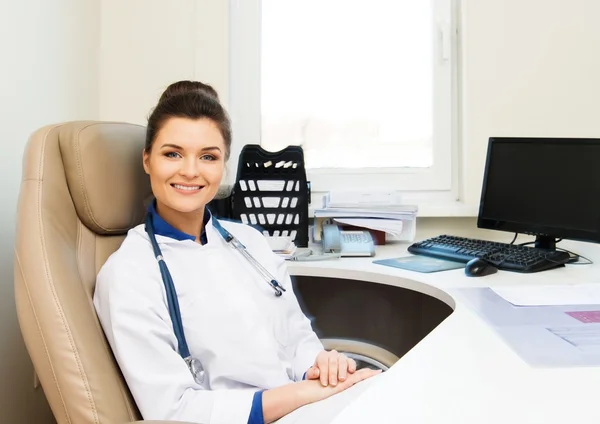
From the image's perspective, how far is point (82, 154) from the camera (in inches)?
36.7

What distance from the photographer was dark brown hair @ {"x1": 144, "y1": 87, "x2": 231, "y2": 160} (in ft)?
3.40

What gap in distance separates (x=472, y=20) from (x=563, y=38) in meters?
0.37

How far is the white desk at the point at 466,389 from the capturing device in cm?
55

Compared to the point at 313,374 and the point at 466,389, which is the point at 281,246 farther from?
the point at 466,389

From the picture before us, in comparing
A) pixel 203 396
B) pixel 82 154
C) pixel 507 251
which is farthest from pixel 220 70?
pixel 203 396

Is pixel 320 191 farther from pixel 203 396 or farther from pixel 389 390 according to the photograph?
pixel 389 390

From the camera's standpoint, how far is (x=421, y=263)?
1456 millimetres

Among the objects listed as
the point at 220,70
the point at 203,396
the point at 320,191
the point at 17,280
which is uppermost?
the point at 220,70

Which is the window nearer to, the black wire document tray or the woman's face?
the black wire document tray

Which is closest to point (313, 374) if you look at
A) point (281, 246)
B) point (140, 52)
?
point (281, 246)

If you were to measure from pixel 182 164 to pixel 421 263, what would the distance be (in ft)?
2.67

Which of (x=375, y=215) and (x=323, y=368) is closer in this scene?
(x=323, y=368)

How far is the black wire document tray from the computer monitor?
66cm

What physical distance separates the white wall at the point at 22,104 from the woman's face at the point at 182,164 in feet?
1.57
